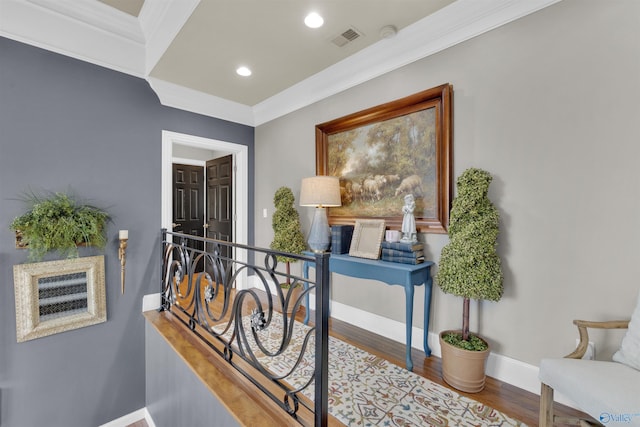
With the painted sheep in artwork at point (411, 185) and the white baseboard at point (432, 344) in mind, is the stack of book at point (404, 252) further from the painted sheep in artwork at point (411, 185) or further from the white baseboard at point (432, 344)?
the white baseboard at point (432, 344)

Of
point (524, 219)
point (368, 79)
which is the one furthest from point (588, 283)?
point (368, 79)

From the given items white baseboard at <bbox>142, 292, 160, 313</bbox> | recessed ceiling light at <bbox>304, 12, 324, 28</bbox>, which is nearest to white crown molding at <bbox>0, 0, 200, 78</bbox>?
recessed ceiling light at <bbox>304, 12, 324, 28</bbox>

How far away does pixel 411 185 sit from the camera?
2.26 meters

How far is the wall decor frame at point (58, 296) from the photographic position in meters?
2.13

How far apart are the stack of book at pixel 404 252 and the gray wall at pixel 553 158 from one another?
0.12m

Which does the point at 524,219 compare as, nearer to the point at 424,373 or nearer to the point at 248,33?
the point at 424,373

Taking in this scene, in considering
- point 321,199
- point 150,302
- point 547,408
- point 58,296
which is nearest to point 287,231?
point 321,199

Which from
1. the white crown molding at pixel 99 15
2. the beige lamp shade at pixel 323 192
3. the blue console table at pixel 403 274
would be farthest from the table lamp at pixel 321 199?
the white crown molding at pixel 99 15

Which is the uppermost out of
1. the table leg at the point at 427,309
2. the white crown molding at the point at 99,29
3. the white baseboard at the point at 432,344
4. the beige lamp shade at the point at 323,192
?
the white crown molding at the point at 99,29

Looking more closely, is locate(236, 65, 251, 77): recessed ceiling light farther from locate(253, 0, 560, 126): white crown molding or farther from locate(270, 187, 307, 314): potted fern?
locate(270, 187, 307, 314): potted fern

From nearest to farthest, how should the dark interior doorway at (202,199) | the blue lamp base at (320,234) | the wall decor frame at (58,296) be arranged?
1. the wall decor frame at (58,296)
2. the blue lamp base at (320,234)
3. the dark interior doorway at (202,199)

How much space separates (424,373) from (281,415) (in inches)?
41.9

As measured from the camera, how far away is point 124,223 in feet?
8.79

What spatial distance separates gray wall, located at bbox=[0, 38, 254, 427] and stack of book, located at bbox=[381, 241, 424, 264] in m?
2.40
